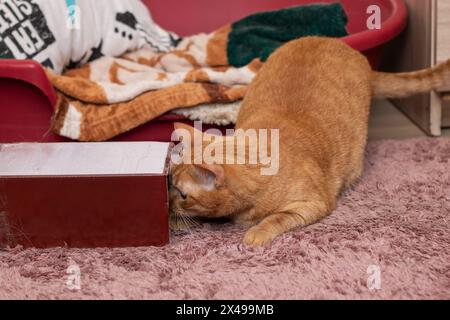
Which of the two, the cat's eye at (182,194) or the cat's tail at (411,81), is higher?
the cat's tail at (411,81)

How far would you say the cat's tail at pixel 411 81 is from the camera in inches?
80.5

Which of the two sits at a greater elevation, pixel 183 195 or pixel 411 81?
pixel 411 81

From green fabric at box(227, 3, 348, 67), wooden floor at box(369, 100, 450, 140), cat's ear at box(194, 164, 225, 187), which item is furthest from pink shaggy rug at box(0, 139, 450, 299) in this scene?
green fabric at box(227, 3, 348, 67)

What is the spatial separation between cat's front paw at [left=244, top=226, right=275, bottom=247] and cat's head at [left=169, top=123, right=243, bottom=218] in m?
0.08

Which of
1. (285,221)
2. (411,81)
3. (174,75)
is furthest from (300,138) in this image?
(174,75)

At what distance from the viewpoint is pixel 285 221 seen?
1621 mm

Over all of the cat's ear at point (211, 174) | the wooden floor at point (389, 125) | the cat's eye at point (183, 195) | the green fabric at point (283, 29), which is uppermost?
the green fabric at point (283, 29)

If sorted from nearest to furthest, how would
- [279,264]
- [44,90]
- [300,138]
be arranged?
[279,264]
[300,138]
[44,90]

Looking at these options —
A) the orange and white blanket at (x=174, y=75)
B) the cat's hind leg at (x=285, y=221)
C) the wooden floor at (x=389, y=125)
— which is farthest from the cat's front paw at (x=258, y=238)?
the wooden floor at (x=389, y=125)

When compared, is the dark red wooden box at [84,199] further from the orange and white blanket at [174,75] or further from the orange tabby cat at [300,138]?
the orange and white blanket at [174,75]

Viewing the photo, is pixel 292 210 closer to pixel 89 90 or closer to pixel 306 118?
pixel 306 118

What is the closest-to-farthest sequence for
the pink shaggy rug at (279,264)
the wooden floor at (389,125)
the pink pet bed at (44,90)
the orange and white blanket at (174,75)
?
1. the pink shaggy rug at (279,264)
2. the pink pet bed at (44,90)
3. the orange and white blanket at (174,75)
4. the wooden floor at (389,125)

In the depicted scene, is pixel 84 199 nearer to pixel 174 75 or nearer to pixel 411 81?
pixel 174 75

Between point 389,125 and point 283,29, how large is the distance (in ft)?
1.98
